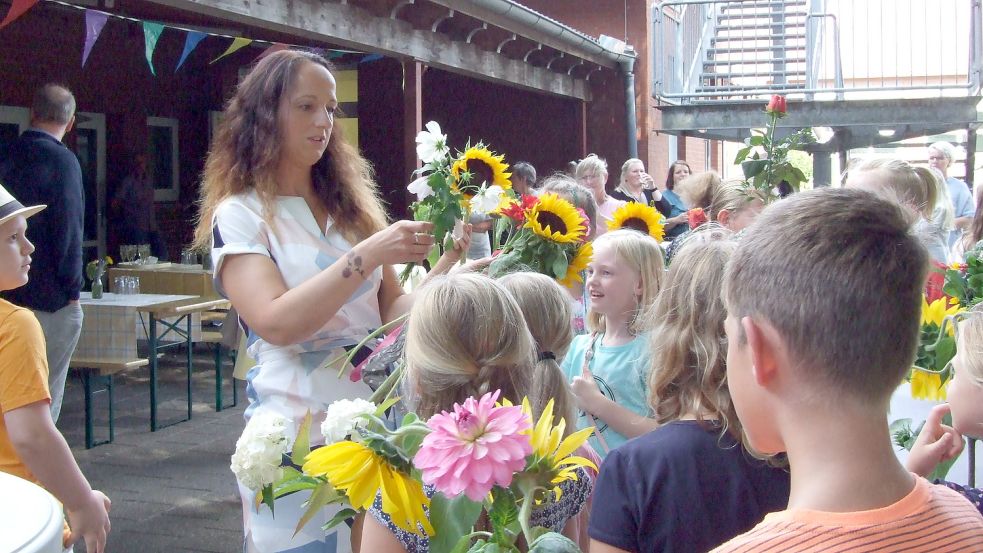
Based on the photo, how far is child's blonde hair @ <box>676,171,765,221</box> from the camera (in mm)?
3557

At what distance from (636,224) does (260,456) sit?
7.05 feet

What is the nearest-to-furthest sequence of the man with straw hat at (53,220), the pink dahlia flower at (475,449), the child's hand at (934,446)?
the pink dahlia flower at (475,449), the child's hand at (934,446), the man with straw hat at (53,220)

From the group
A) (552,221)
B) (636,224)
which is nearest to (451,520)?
(552,221)

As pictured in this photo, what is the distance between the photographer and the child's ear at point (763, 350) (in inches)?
38.1

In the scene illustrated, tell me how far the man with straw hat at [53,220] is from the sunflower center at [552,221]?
10.7ft

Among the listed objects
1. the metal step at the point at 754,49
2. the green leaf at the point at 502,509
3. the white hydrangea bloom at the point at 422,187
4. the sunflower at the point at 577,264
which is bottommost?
the green leaf at the point at 502,509

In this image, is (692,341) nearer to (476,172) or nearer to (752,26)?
Result: (476,172)

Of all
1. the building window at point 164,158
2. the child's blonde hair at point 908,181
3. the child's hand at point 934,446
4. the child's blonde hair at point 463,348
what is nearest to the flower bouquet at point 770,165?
the child's blonde hair at point 908,181

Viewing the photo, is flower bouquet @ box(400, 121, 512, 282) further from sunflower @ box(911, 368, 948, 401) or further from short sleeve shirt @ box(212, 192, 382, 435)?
sunflower @ box(911, 368, 948, 401)

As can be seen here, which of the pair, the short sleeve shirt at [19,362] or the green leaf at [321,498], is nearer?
the green leaf at [321,498]

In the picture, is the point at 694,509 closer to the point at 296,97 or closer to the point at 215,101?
the point at 296,97

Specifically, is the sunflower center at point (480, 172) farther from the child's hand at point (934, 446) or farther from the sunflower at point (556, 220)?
the child's hand at point (934, 446)

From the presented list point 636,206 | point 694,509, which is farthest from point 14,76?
point 694,509

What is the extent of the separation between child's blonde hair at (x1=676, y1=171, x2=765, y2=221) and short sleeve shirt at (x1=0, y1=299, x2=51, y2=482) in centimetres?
220
